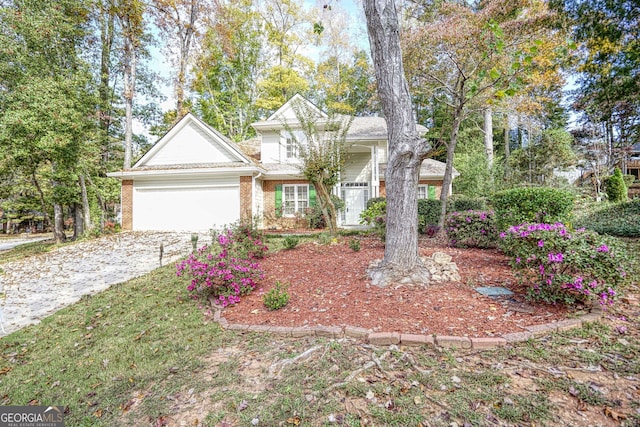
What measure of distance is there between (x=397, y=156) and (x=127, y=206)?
44.5ft

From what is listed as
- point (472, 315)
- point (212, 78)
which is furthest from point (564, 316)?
point (212, 78)

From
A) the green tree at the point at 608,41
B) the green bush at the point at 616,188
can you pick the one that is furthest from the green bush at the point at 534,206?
the green bush at the point at 616,188

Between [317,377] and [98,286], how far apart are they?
5.99 metres

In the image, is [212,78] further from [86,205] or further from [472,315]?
[472,315]

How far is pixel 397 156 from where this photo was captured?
14.0 feet

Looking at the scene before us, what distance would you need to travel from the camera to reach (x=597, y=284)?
10.3 feet

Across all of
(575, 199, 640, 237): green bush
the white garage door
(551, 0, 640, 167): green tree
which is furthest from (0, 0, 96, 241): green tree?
(575, 199, 640, 237): green bush

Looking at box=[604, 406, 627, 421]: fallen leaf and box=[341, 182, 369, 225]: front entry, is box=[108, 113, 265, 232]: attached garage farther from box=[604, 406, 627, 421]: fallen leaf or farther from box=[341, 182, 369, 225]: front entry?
box=[604, 406, 627, 421]: fallen leaf

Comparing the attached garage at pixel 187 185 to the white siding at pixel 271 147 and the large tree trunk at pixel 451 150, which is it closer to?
the white siding at pixel 271 147

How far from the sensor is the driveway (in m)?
5.09

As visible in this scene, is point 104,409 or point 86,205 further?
point 86,205

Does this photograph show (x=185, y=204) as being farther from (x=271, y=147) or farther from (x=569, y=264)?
(x=569, y=264)

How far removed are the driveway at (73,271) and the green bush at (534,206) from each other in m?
8.39

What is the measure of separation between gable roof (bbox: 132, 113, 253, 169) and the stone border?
11.3m
